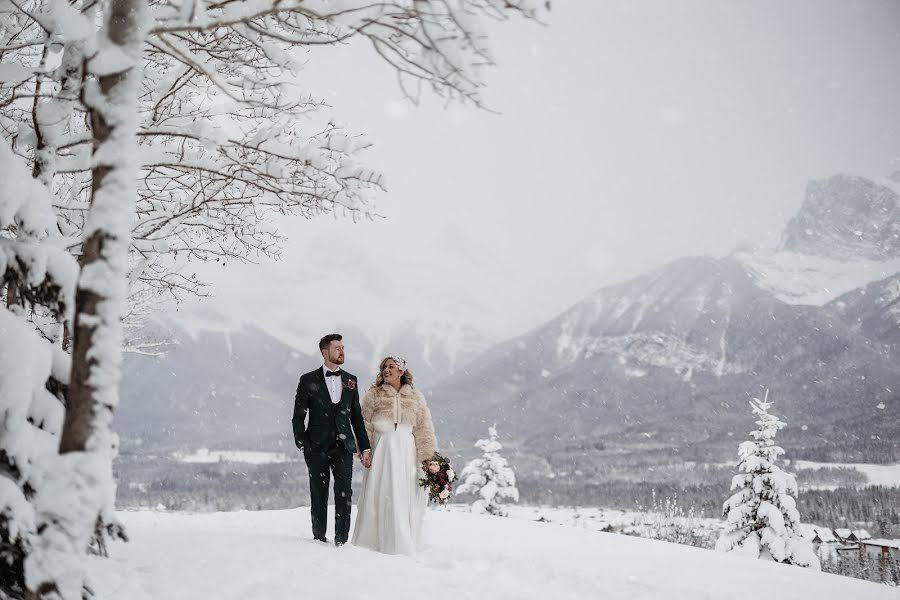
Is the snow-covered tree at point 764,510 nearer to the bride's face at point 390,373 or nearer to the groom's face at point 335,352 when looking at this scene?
the bride's face at point 390,373

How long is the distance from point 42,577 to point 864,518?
145 meters

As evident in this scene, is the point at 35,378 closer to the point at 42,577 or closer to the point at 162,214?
the point at 42,577

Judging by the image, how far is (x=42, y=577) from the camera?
2.46 metres

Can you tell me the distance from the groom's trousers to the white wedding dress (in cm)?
36

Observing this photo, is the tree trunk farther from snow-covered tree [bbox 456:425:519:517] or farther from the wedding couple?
snow-covered tree [bbox 456:425:519:517]

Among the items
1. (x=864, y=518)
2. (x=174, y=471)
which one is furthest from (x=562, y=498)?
(x=174, y=471)

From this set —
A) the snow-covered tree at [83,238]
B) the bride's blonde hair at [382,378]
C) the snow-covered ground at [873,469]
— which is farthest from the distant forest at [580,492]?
the snow-covered tree at [83,238]

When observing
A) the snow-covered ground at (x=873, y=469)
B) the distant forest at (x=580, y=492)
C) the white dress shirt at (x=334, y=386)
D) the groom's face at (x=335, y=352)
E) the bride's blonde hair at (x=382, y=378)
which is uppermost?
the groom's face at (x=335, y=352)

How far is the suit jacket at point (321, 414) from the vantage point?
571 centimetres

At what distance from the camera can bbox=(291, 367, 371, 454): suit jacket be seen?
5707 millimetres

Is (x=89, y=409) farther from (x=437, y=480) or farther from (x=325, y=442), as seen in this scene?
(x=437, y=480)

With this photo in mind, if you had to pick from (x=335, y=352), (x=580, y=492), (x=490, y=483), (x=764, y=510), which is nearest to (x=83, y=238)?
(x=335, y=352)

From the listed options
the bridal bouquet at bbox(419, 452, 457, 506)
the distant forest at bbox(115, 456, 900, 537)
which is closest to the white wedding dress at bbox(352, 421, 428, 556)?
the bridal bouquet at bbox(419, 452, 457, 506)

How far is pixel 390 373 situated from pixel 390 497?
1229 millimetres
